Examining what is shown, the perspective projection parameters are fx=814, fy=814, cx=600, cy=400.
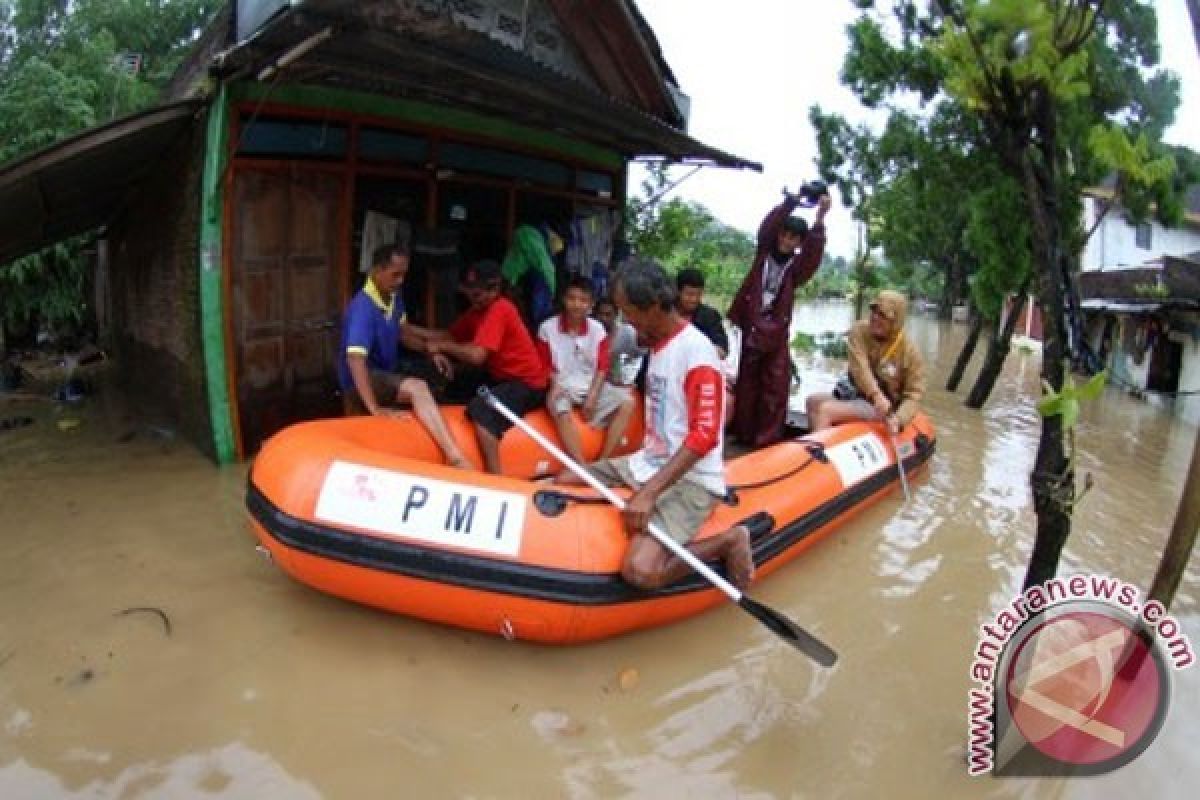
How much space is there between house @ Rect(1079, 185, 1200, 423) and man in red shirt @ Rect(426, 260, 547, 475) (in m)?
6.57

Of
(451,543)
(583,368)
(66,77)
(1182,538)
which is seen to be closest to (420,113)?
(583,368)

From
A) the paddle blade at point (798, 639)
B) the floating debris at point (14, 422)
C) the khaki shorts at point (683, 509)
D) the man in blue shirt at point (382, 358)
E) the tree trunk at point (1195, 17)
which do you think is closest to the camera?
the tree trunk at point (1195, 17)

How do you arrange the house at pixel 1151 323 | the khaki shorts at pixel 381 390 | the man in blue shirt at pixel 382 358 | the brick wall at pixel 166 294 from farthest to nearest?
the house at pixel 1151 323 < the brick wall at pixel 166 294 < the khaki shorts at pixel 381 390 < the man in blue shirt at pixel 382 358

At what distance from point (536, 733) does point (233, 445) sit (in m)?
3.56

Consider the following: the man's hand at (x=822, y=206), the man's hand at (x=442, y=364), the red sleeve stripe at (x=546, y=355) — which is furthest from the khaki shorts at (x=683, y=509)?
the man's hand at (x=822, y=206)

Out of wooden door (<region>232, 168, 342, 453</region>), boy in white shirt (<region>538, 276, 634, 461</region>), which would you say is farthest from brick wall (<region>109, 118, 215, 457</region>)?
boy in white shirt (<region>538, 276, 634, 461</region>)

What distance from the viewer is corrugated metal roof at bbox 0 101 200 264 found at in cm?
457

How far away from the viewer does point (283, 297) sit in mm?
5754

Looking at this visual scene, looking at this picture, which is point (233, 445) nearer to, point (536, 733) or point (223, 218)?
point (223, 218)

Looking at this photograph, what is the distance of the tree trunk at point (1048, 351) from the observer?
119 inches

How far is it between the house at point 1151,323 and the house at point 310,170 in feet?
18.6

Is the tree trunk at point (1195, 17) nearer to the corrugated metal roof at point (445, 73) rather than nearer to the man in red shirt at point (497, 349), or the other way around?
the corrugated metal roof at point (445, 73)

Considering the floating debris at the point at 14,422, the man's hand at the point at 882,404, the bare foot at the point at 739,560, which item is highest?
the man's hand at the point at 882,404

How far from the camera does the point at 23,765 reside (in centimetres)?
261
